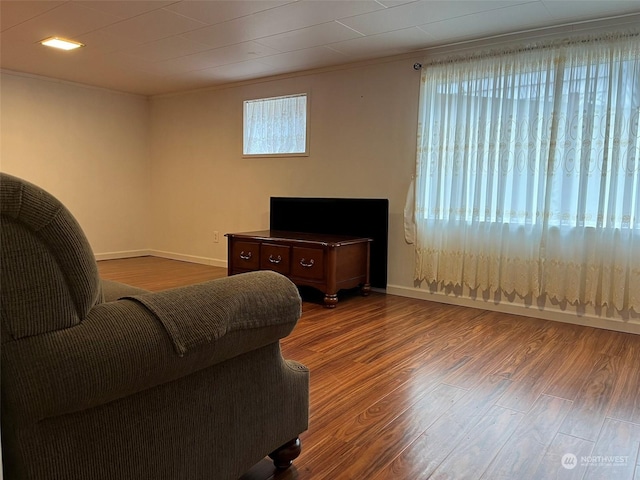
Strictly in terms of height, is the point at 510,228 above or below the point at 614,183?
below

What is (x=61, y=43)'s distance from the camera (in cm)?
408

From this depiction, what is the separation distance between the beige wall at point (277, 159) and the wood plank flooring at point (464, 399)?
1308 millimetres

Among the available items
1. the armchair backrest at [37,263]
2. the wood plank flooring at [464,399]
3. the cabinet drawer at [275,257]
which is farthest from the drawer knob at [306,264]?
the armchair backrest at [37,263]

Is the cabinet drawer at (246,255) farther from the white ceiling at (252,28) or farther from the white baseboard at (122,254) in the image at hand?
the white baseboard at (122,254)

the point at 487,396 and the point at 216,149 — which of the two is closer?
the point at 487,396

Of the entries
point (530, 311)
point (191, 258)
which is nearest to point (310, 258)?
point (530, 311)

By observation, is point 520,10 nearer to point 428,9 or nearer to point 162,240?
point 428,9

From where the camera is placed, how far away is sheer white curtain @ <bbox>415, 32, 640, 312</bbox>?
10.6ft

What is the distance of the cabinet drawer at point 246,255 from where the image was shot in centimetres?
437

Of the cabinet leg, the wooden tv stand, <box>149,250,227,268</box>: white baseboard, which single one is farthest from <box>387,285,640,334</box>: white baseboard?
<box>149,250,227,268</box>: white baseboard

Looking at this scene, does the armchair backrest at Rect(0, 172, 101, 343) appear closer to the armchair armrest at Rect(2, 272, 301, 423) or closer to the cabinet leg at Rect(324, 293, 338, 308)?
the armchair armrest at Rect(2, 272, 301, 423)

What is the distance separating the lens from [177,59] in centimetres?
451

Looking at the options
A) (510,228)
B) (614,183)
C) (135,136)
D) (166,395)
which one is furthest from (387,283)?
(135,136)

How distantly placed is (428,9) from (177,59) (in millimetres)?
2512
